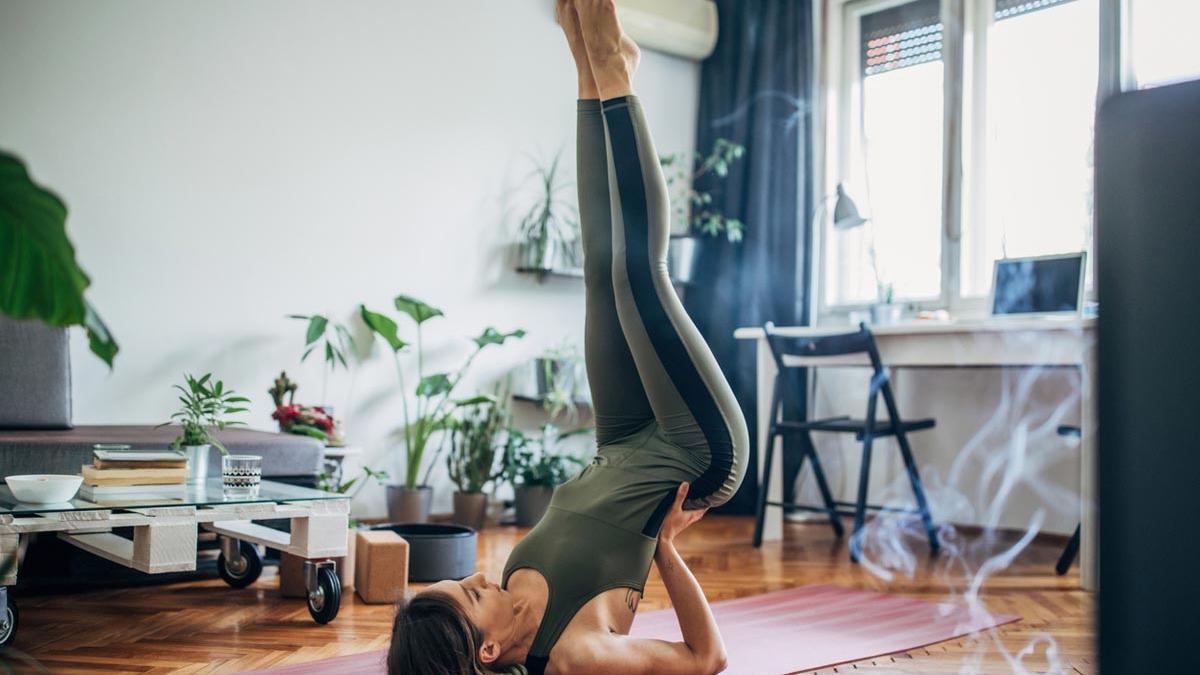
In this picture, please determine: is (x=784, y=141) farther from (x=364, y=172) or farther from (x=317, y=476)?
(x=317, y=476)

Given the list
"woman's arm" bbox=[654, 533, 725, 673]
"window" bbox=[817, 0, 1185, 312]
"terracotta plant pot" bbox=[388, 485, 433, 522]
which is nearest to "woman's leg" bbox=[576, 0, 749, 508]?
"woman's arm" bbox=[654, 533, 725, 673]

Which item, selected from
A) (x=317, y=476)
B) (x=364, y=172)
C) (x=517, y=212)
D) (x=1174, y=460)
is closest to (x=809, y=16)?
(x=517, y=212)

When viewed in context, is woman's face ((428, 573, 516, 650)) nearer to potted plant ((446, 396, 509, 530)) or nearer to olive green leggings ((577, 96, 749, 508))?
olive green leggings ((577, 96, 749, 508))

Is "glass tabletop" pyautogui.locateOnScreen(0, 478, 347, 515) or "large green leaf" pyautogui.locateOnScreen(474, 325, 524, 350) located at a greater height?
"large green leaf" pyautogui.locateOnScreen(474, 325, 524, 350)

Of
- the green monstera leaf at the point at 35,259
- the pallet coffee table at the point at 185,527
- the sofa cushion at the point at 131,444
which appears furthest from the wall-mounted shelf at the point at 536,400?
the green monstera leaf at the point at 35,259

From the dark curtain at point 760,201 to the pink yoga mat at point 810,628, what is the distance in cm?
203

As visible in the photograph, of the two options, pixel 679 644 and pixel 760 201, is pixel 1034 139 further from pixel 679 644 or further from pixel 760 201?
pixel 679 644

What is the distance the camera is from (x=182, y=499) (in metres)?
2.25

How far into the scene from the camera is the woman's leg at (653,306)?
175 cm

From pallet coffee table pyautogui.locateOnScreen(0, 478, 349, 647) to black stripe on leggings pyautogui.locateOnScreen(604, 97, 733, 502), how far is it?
107cm

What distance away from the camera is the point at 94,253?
3539 mm

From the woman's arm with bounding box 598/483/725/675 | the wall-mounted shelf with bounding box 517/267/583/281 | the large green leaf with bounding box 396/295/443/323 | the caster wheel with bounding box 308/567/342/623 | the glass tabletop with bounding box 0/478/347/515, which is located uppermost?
the wall-mounted shelf with bounding box 517/267/583/281

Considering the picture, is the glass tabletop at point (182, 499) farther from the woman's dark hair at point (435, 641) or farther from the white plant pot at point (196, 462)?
the woman's dark hair at point (435, 641)

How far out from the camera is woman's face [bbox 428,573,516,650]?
1.49 meters
